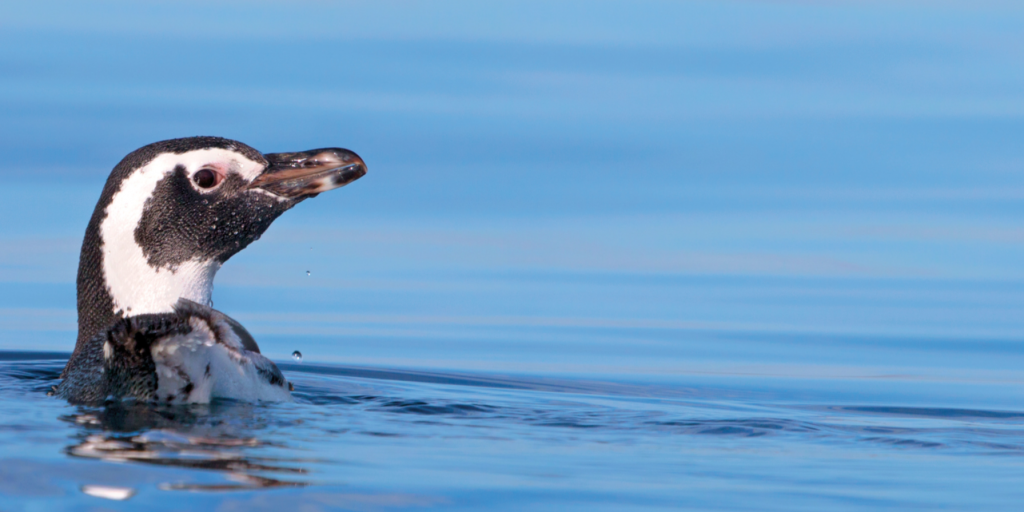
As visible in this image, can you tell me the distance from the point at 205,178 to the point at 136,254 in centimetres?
46

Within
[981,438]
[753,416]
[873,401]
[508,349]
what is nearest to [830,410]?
[873,401]

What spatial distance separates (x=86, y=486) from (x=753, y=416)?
11.0 ft

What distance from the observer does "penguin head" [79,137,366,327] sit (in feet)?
22.6

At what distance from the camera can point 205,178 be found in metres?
7.00

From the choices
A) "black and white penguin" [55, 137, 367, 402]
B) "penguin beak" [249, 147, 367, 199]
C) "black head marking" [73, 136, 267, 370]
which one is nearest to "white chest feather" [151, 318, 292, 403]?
"black and white penguin" [55, 137, 367, 402]

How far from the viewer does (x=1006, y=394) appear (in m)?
8.63

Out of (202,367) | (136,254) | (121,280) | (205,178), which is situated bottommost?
(202,367)

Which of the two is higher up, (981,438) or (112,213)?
(112,213)

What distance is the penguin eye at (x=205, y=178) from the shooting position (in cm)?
698

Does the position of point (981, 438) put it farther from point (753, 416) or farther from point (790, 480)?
point (790, 480)

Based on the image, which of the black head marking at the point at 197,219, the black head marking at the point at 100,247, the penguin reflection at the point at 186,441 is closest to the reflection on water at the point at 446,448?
the penguin reflection at the point at 186,441

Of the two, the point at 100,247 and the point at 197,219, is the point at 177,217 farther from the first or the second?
the point at 100,247

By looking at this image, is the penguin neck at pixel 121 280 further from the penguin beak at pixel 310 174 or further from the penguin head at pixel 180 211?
the penguin beak at pixel 310 174

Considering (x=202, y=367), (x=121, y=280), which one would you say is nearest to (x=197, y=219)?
(x=121, y=280)
